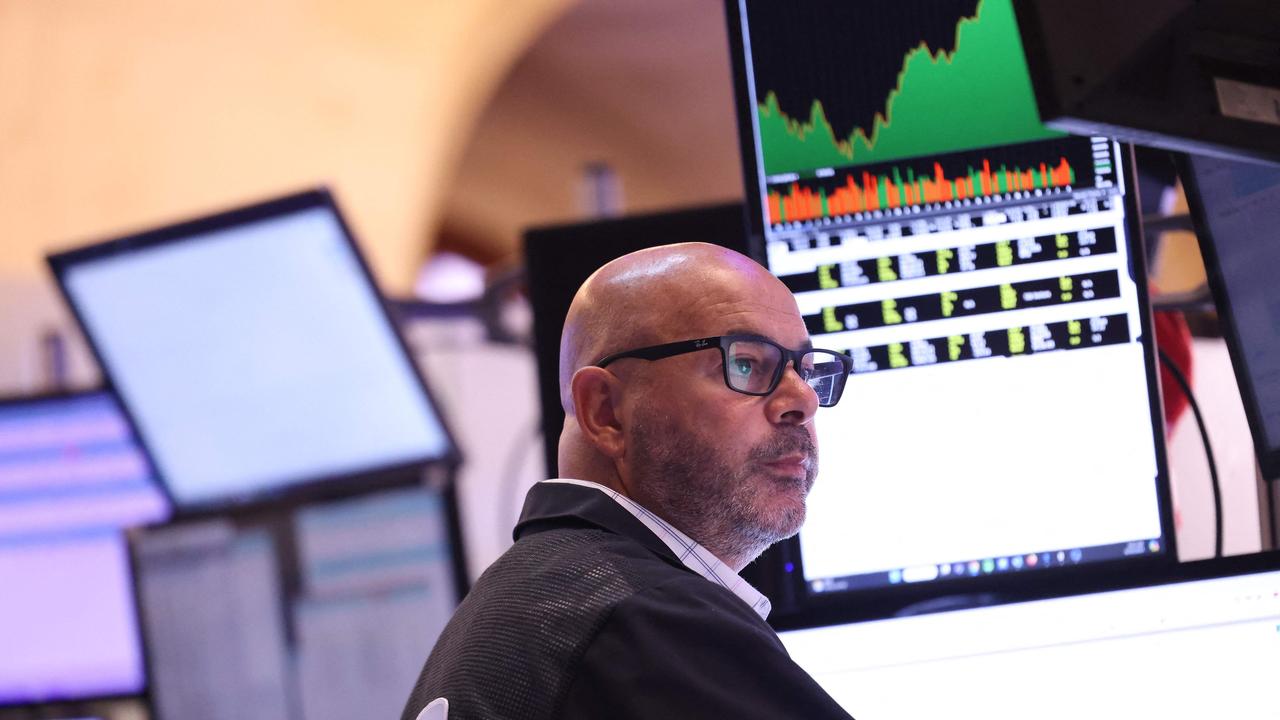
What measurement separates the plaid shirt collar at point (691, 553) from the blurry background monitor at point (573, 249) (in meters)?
0.26

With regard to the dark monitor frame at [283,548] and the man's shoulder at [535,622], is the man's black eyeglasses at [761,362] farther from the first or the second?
the dark monitor frame at [283,548]

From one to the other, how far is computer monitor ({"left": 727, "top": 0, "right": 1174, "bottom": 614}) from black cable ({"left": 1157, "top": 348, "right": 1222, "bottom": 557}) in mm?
192

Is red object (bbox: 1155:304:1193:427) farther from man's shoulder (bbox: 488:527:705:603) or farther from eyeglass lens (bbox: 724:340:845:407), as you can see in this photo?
man's shoulder (bbox: 488:527:705:603)

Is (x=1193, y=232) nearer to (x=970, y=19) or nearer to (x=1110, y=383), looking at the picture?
(x=1110, y=383)

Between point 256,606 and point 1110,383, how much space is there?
1.33 meters

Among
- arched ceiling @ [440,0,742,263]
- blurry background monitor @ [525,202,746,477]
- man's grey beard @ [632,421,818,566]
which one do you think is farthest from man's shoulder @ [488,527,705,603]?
arched ceiling @ [440,0,742,263]

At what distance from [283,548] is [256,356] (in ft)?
1.03

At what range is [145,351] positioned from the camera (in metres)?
2.06

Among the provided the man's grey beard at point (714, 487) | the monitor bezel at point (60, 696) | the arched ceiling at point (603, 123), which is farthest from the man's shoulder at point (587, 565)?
the arched ceiling at point (603, 123)

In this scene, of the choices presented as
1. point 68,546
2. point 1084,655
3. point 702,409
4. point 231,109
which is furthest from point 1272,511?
point 231,109

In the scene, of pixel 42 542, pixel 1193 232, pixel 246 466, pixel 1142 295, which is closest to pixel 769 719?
pixel 1142 295

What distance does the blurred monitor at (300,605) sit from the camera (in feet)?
6.85

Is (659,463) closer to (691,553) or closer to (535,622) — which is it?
(691,553)

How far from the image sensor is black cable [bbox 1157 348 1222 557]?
4.98 ft
